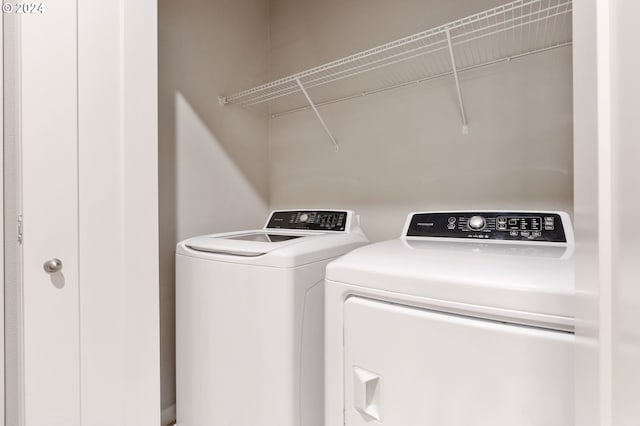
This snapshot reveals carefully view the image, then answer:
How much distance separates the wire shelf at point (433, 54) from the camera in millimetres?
1247

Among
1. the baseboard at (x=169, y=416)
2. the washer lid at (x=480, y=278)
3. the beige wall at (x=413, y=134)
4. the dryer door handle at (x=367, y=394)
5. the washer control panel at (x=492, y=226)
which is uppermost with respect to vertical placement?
the beige wall at (x=413, y=134)

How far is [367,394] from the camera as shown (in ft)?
2.89

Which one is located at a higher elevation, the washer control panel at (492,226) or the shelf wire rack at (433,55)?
the shelf wire rack at (433,55)

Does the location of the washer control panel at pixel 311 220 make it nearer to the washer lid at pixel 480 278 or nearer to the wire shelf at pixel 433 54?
the washer lid at pixel 480 278

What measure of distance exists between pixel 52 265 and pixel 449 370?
1.22 metres

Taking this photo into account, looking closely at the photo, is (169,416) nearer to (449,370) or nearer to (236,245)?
(236,245)

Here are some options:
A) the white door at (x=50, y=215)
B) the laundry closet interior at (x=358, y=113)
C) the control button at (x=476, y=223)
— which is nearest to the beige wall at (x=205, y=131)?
the laundry closet interior at (x=358, y=113)

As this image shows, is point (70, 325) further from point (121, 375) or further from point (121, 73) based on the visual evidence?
point (121, 73)

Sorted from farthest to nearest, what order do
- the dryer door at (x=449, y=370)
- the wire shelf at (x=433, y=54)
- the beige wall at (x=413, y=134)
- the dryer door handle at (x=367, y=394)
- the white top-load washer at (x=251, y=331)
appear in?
the beige wall at (x=413, y=134)
the wire shelf at (x=433, y=54)
the white top-load washer at (x=251, y=331)
the dryer door handle at (x=367, y=394)
the dryer door at (x=449, y=370)

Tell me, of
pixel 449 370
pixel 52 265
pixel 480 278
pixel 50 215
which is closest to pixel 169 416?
pixel 52 265

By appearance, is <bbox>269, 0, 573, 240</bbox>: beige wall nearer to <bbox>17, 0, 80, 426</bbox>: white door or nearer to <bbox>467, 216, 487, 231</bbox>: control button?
<bbox>467, 216, 487, 231</bbox>: control button

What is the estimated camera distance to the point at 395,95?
180cm

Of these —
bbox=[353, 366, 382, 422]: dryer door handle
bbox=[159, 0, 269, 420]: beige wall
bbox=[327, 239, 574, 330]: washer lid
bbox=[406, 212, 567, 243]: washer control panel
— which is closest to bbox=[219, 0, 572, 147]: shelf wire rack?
bbox=[159, 0, 269, 420]: beige wall

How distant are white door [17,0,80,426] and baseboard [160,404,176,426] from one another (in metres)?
0.58
